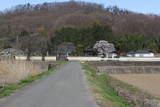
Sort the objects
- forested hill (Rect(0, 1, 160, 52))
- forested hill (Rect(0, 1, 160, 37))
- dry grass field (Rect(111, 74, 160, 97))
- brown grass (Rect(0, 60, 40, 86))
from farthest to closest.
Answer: forested hill (Rect(0, 1, 160, 37)) < forested hill (Rect(0, 1, 160, 52)) < dry grass field (Rect(111, 74, 160, 97)) < brown grass (Rect(0, 60, 40, 86))

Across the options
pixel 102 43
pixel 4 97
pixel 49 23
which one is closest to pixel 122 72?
pixel 102 43

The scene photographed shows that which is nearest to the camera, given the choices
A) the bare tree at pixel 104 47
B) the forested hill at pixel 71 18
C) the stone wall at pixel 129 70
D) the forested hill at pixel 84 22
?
the stone wall at pixel 129 70

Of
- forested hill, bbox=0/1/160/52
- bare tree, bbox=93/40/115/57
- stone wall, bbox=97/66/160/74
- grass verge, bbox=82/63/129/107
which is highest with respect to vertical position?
forested hill, bbox=0/1/160/52

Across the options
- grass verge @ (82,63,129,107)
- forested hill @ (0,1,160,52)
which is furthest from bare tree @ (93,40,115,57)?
grass verge @ (82,63,129,107)

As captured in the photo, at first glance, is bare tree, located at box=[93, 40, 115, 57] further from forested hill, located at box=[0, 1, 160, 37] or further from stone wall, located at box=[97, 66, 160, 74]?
stone wall, located at box=[97, 66, 160, 74]

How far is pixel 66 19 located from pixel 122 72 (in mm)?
85923

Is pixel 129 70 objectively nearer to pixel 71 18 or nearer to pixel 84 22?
pixel 84 22

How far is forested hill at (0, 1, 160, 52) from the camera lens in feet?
291

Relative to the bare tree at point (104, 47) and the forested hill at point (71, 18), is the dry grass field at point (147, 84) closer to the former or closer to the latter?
the bare tree at point (104, 47)

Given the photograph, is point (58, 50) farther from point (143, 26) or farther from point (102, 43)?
point (143, 26)

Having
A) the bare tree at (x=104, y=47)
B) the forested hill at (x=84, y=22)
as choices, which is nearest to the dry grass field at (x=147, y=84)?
the bare tree at (x=104, y=47)

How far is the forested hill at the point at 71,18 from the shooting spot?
380 ft

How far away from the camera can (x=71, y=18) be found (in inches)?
5148

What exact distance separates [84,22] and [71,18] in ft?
30.2
